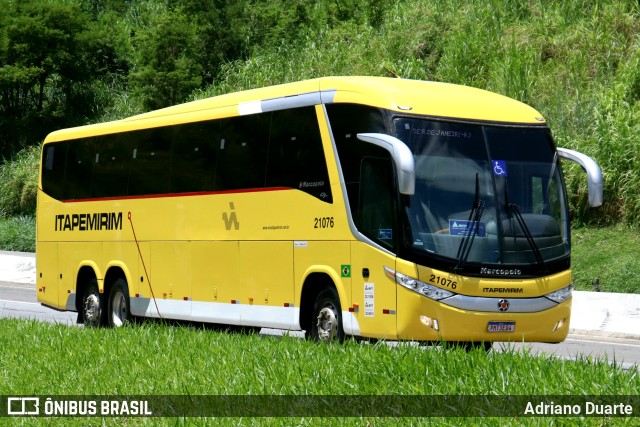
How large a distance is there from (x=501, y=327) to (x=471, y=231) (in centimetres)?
119

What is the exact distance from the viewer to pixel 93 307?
21.0 m

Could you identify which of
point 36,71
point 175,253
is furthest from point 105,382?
point 36,71

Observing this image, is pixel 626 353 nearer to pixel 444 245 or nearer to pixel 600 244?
pixel 444 245

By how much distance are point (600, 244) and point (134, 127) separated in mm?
10469

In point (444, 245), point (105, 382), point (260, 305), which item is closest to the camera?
point (105, 382)

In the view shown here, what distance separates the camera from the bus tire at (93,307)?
20.7 metres

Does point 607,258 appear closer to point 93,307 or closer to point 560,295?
point 560,295

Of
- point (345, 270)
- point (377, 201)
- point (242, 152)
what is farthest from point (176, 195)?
point (377, 201)

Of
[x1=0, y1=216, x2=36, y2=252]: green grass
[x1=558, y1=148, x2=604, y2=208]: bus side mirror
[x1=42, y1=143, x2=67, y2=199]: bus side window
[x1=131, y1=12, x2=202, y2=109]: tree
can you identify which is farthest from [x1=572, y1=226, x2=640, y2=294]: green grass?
[x1=131, y1=12, x2=202, y2=109]: tree

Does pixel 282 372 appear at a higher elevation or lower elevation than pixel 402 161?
lower

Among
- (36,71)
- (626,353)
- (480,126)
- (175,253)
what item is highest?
(36,71)

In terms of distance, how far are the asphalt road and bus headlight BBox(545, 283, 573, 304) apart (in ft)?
2.22

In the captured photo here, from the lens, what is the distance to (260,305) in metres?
16.8

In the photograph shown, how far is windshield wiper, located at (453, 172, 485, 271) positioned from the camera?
45.8ft
